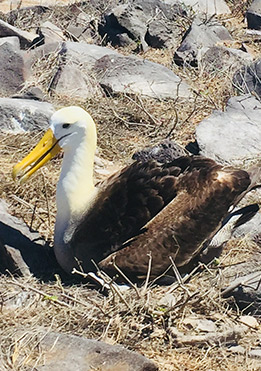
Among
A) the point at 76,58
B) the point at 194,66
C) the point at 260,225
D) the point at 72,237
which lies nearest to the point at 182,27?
the point at 194,66

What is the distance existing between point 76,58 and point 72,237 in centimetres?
366

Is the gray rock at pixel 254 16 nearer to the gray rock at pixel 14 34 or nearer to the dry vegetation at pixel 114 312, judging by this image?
the gray rock at pixel 14 34

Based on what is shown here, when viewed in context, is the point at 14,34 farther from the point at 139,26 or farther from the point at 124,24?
the point at 139,26

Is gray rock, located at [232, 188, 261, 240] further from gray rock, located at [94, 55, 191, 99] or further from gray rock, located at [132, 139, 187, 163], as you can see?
gray rock, located at [94, 55, 191, 99]

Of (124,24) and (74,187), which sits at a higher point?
(74,187)

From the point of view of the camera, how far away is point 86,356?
4.73m

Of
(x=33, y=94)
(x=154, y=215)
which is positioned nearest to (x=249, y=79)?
(x=33, y=94)

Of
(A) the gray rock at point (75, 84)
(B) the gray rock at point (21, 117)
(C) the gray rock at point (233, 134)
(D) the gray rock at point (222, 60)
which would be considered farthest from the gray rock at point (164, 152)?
(D) the gray rock at point (222, 60)

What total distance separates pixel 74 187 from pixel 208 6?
20.4 ft

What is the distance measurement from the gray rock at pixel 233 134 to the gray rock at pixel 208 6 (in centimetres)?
321

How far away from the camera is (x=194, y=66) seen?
31.6 ft

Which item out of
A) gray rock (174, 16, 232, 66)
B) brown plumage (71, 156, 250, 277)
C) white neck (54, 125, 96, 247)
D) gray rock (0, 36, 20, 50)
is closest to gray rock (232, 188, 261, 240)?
brown plumage (71, 156, 250, 277)

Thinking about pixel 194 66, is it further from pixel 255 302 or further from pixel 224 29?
pixel 255 302

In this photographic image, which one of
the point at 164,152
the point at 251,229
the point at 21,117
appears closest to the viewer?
the point at 251,229
